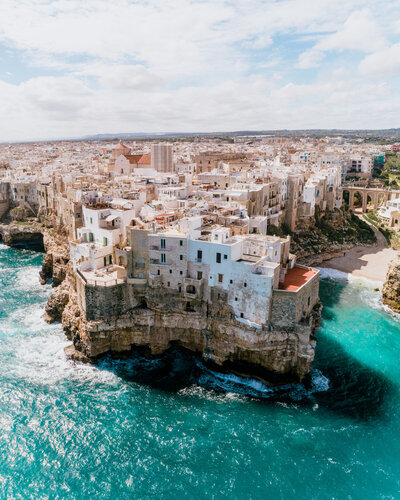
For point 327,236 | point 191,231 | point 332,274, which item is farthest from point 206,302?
point 327,236

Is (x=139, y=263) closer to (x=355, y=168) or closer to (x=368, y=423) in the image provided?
(x=368, y=423)

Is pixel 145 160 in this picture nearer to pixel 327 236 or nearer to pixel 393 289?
pixel 327 236

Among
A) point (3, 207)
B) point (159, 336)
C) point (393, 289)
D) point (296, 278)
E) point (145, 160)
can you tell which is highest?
point (145, 160)

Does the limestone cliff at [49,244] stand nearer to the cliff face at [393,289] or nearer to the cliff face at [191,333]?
the cliff face at [191,333]

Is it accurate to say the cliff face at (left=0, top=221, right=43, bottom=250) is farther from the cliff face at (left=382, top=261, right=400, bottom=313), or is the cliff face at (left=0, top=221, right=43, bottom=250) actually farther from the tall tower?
the cliff face at (left=382, top=261, right=400, bottom=313)

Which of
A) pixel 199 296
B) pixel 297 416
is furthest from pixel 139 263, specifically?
pixel 297 416
